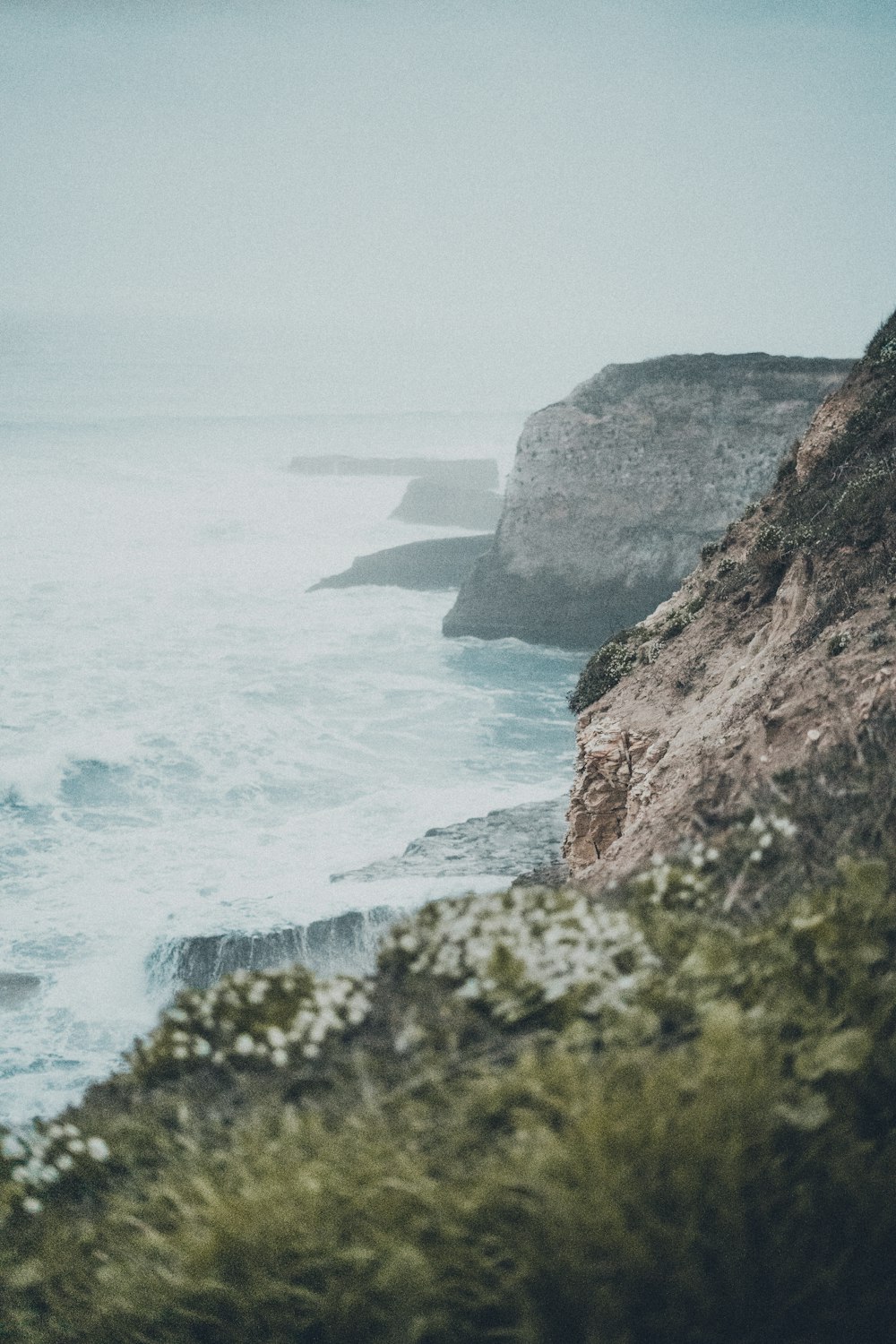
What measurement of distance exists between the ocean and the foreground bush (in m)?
11.0

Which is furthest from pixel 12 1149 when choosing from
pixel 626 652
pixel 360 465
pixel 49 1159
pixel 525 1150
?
pixel 360 465

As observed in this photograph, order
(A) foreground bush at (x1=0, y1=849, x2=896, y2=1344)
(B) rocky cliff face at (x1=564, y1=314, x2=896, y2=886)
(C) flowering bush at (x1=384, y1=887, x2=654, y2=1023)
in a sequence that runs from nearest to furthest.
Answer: (A) foreground bush at (x1=0, y1=849, x2=896, y2=1344)
(C) flowering bush at (x1=384, y1=887, x2=654, y2=1023)
(B) rocky cliff face at (x1=564, y1=314, x2=896, y2=886)

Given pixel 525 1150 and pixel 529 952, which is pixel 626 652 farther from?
pixel 525 1150

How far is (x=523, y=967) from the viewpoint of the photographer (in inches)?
148

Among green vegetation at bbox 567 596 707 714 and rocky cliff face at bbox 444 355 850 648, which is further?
rocky cliff face at bbox 444 355 850 648

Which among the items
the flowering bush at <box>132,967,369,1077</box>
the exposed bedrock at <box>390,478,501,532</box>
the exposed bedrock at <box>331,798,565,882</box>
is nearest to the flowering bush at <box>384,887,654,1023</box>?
the flowering bush at <box>132,967,369,1077</box>

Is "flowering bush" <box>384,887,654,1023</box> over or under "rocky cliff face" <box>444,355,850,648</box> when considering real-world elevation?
under

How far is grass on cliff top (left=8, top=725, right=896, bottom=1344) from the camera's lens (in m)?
2.46

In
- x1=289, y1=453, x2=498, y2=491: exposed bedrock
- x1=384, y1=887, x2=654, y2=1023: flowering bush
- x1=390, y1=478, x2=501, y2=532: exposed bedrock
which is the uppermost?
x1=289, y1=453, x2=498, y2=491: exposed bedrock

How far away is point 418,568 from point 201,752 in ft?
96.1

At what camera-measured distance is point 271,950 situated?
1650 centimetres

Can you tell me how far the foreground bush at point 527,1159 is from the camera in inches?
96.5

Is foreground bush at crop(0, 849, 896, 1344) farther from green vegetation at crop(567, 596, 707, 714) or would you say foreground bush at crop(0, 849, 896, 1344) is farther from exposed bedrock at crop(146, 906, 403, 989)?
exposed bedrock at crop(146, 906, 403, 989)

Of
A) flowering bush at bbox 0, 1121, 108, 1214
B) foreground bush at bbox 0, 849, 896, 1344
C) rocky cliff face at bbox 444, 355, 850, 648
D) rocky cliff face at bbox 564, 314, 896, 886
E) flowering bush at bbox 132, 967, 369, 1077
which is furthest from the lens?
rocky cliff face at bbox 444, 355, 850, 648
